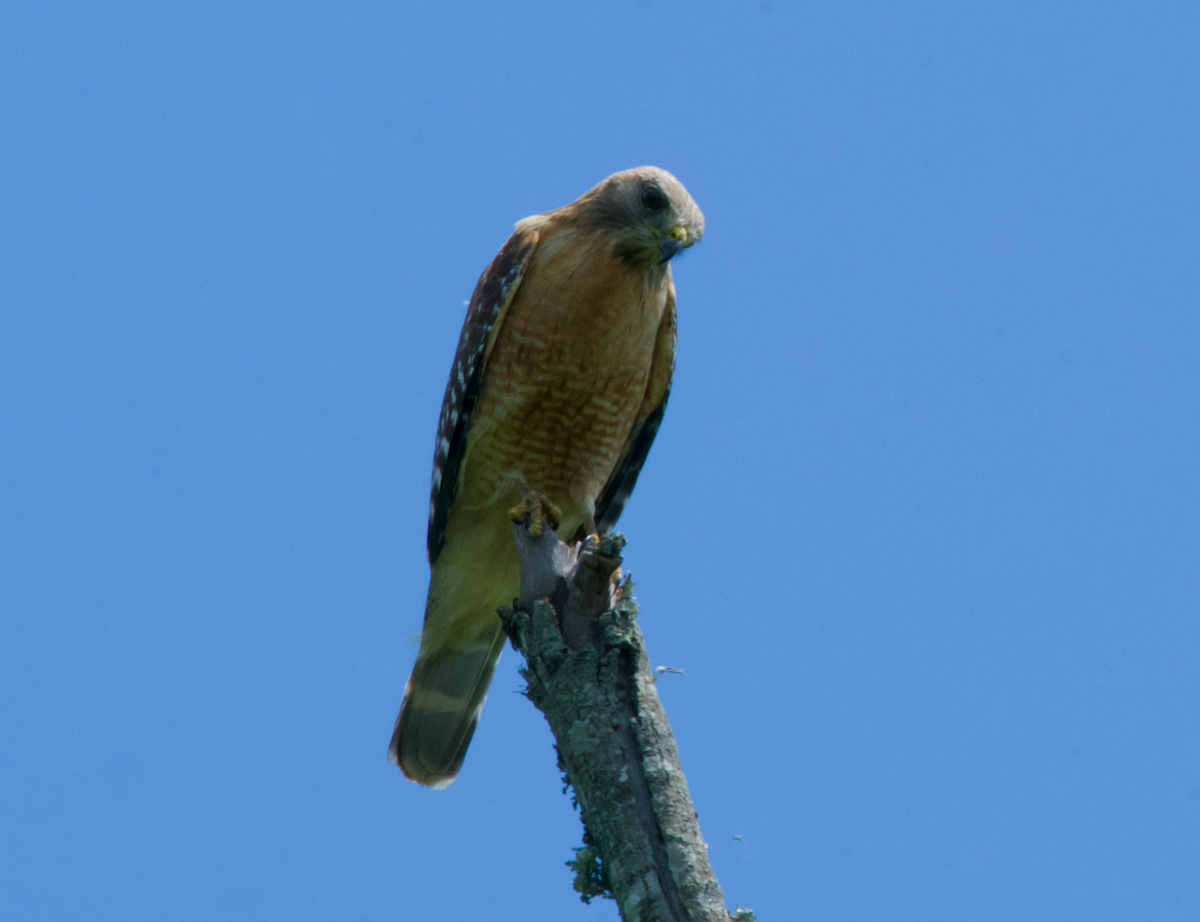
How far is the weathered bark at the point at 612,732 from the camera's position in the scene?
3559mm

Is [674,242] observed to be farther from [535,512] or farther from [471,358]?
[535,512]

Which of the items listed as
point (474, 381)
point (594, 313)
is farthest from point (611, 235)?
point (474, 381)

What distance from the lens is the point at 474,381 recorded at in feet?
18.9

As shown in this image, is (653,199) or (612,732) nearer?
(612,732)

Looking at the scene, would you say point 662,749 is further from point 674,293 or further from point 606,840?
point 674,293

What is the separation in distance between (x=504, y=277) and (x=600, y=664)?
228 centimetres

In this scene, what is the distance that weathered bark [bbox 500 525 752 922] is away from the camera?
3.56 meters

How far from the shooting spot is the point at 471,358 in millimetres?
5727

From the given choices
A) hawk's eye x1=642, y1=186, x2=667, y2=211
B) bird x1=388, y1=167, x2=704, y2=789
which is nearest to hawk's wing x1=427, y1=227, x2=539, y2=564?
bird x1=388, y1=167, x2=704, y2=789

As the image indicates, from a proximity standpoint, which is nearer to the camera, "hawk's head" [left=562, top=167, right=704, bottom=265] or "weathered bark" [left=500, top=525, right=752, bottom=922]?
"weathered bark" [left=500, top=525, right=752, bottom=922]

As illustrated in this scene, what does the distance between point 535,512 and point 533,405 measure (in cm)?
64

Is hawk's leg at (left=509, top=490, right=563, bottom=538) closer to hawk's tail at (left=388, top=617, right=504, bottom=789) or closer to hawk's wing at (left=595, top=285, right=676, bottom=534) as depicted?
hawk's wing at (left=595, top=285, right=676, bottom=534)

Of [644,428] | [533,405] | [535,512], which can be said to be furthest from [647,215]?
[535,512]

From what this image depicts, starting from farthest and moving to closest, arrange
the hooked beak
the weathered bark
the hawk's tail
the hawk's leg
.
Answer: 1. the hawk's tail
2. the hooked beak
3. the hawk's leg
4. the weathered bark
